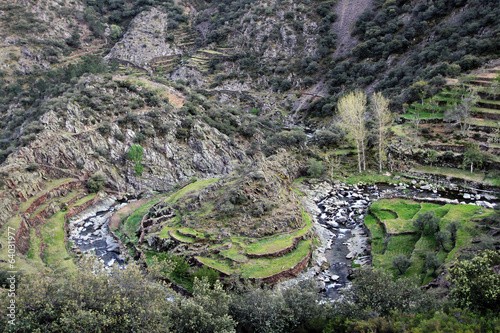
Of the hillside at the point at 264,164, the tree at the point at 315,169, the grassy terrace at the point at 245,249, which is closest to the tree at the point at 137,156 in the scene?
the hillside at the point at 264,164

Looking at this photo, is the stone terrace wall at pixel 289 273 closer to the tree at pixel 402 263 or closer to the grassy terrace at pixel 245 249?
the grassy terrace at pixel 245 249

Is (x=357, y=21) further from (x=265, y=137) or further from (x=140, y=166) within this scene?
(x=140, y=166)

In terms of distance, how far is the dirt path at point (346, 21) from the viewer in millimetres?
106000

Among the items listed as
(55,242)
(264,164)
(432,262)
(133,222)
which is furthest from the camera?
(264,164)

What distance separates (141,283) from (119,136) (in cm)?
4293

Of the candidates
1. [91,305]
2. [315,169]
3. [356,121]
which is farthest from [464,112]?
[91,305]

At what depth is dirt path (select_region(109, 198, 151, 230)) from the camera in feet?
134

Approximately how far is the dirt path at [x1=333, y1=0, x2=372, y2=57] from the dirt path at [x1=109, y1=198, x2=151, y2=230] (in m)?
84.9

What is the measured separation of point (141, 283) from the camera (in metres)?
19.6

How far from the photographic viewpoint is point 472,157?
51438 mm

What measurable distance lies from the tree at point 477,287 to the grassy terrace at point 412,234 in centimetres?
638

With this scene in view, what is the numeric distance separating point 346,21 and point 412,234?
331ft

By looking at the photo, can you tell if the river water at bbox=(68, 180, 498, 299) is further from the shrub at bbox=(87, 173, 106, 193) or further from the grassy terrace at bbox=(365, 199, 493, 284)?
the shrub at bbox=(87, 173, 106, 193)

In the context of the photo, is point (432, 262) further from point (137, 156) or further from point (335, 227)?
point (137, 156)
